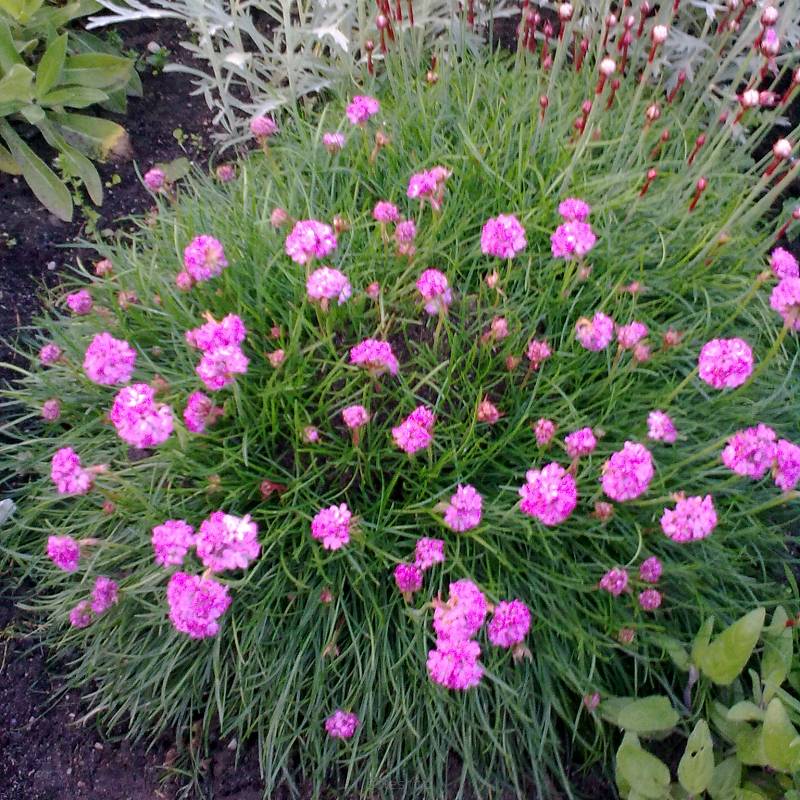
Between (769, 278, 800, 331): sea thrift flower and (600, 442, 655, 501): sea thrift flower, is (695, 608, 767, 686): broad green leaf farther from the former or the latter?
(769, 278, 800, 331): sea thrift flower

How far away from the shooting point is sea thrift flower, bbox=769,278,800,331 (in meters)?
1.53

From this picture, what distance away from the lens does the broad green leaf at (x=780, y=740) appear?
1.43 meters

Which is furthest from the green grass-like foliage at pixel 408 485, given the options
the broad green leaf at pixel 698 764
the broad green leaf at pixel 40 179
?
the broad green leaf at pixel 40 179

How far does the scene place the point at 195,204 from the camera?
2.24 m

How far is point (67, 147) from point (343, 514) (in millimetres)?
1936

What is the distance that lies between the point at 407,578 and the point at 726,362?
726 millimetres

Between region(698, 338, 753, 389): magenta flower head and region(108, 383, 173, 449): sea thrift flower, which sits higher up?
region(698, 338, 753, 389): magenta flower head

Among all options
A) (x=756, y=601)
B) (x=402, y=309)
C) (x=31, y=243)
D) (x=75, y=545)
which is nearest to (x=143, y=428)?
(x=75, y=545)

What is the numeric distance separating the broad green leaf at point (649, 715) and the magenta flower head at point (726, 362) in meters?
0.64

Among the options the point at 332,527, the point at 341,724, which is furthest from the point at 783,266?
the point at 341,724

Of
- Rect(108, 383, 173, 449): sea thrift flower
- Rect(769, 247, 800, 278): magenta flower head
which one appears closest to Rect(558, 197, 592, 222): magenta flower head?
Rect(769, 247, 800, 278): magenta flower head

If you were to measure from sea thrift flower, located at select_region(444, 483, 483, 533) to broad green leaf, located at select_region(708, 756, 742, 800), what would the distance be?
2.29 ft

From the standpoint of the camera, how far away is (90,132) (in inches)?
112

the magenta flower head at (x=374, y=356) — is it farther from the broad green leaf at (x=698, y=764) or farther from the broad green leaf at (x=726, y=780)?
the broad green leaf at (x=726, y=780)
